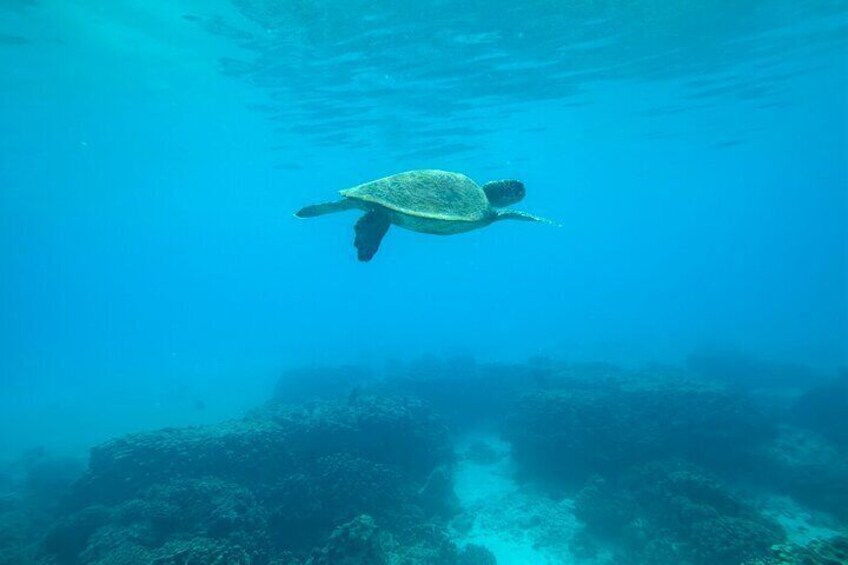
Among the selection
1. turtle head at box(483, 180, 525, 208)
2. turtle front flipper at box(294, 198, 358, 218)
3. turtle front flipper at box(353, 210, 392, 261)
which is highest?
turtle head at box(483, 180, 525, 208)

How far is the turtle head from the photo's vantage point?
23.5ft

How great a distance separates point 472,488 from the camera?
12797 mm

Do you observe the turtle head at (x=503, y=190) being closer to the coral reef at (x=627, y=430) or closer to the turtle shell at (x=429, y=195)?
the turtle shell at (x=429, y=195)

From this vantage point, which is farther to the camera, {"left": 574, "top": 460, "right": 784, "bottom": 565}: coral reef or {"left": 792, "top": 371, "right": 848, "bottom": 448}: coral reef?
{"left": 792, "top": 371, "right": 848, "bottom": 448}: coral reef

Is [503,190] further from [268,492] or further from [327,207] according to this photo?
[268,492]

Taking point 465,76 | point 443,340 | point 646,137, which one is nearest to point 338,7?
→ point 465,76

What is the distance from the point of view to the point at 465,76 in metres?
23.2

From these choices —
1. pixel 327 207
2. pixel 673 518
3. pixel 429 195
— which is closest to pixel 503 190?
pixel 429 195

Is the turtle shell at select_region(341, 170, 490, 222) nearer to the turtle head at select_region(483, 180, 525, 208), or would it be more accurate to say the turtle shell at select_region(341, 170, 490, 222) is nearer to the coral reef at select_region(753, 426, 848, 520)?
the turtle head at select_region(483, 180, 525, 208)

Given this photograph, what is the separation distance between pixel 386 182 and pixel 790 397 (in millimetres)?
22771

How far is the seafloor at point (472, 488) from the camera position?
789 cm

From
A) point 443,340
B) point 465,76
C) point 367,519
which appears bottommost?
point 443,340

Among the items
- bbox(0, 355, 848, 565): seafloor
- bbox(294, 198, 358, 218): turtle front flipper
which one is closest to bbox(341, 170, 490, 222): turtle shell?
bbox(294, 198, 358, 218): turtle front flipper

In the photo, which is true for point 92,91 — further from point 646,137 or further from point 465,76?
point 646,137
